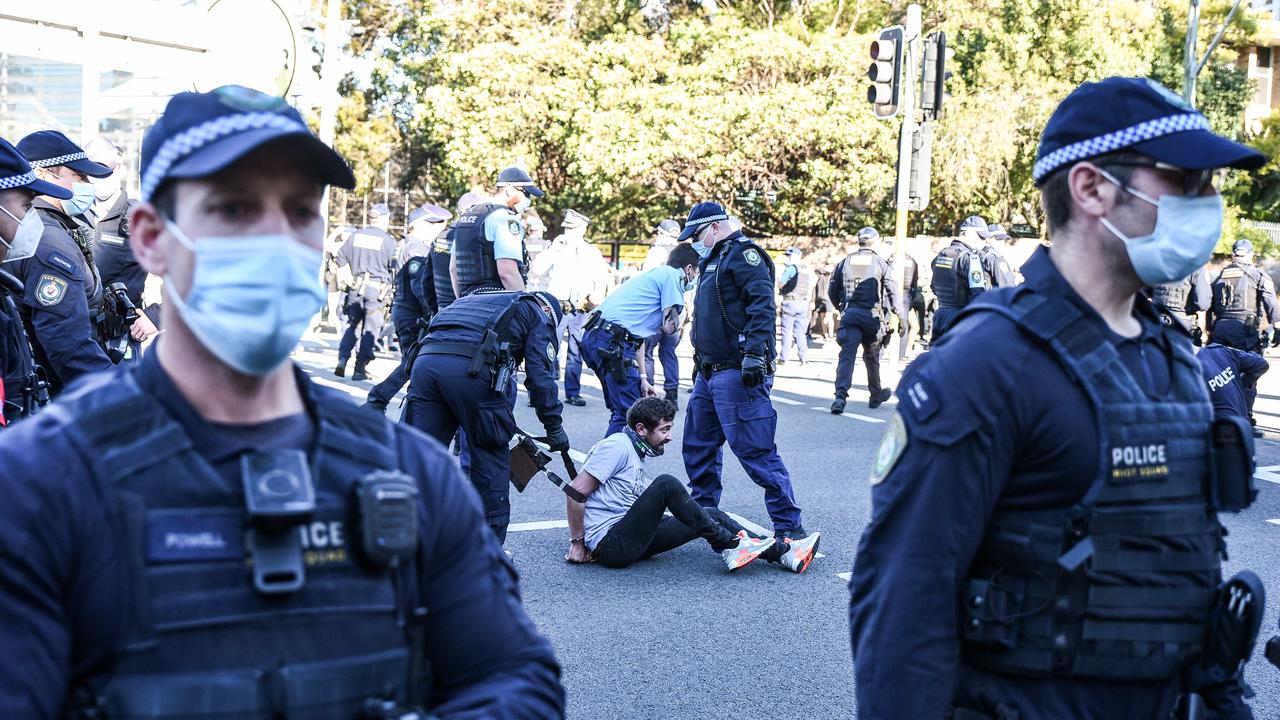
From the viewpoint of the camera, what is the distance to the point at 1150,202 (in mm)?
2379

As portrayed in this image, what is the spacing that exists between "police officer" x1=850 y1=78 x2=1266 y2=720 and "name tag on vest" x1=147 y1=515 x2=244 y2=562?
3.63ft

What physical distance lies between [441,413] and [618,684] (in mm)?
1808

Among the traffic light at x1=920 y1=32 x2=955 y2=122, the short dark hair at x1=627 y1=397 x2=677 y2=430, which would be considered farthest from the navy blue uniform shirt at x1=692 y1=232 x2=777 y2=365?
the traffic light at x1=920 y1=32 x2=955 y2=122

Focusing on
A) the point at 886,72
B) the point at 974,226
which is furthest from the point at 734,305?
the point at 974,226

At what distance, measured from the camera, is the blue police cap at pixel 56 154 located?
600cm

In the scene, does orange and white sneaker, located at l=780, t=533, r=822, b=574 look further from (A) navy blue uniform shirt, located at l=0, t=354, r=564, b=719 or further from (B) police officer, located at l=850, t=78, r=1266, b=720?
(A) navy blue uniform shirt, located at l=0, t=354, r=564, b=719

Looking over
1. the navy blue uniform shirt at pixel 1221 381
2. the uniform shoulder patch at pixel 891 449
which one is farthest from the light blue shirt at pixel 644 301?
the uniform shoulder patch at pixel 891 449

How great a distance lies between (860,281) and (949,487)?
38.6ft

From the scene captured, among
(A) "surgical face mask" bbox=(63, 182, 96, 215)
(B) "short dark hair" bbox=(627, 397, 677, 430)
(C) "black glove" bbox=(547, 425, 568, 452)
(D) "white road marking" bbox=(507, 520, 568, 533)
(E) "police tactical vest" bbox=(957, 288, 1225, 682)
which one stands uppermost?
(A) "surgical face mask" bbox=(63, 182, 96, 215)

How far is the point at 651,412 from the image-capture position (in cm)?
704

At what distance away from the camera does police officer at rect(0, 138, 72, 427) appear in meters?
4.41

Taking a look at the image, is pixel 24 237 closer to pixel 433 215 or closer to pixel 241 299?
pixel 241 299

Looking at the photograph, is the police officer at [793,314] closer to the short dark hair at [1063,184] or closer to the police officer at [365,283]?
the police officer at [365,283]

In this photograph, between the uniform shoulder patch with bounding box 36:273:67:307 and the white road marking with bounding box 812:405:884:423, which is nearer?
the uniform shoulder patch with bounding box 36:273:67:307
